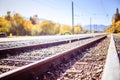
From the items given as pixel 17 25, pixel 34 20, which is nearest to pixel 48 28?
pixel 17 25

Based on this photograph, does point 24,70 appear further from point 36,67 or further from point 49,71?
point 49,71

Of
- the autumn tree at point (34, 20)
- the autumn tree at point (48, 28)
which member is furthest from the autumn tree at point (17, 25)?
the autumn tree at point (34, 20)

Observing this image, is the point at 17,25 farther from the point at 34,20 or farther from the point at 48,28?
the point at 34,20

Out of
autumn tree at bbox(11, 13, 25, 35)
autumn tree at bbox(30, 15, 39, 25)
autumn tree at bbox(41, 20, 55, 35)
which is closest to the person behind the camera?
autumn tree at bbox(11, 13, 25, 35)

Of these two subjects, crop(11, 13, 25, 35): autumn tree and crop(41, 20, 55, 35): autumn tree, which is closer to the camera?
crop(11, 13, 25, 35): autumn tree

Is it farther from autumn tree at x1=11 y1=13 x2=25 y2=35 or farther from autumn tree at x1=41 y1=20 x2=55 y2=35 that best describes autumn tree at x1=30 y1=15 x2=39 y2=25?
autumn tree at x1=11 y1=13 x2=25 y2=35

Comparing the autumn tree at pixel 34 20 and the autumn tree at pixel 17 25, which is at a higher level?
the autumn tree at pixel 34 20

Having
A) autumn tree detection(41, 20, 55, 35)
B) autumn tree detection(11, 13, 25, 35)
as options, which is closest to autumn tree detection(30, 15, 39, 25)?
autumn tree detection(41, 20, 55, 35)

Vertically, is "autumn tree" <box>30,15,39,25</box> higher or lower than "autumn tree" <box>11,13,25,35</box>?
higher

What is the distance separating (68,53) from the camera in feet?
21.2

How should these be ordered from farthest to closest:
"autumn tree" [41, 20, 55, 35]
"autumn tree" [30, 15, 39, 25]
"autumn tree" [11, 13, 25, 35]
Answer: "autumn tree" [30, 15, 39, 25] → "autumn tree" [41, 20, 55, 35] → "autumn tree" [11, 13, 25, 35]

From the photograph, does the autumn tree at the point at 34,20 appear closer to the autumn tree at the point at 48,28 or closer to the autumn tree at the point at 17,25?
the autumn tree at the point at 48,28

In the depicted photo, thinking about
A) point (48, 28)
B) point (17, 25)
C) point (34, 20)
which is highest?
point (34, 20)

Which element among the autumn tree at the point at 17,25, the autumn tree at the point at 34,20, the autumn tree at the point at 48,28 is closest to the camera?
the autumn tree at the point at 17,25
